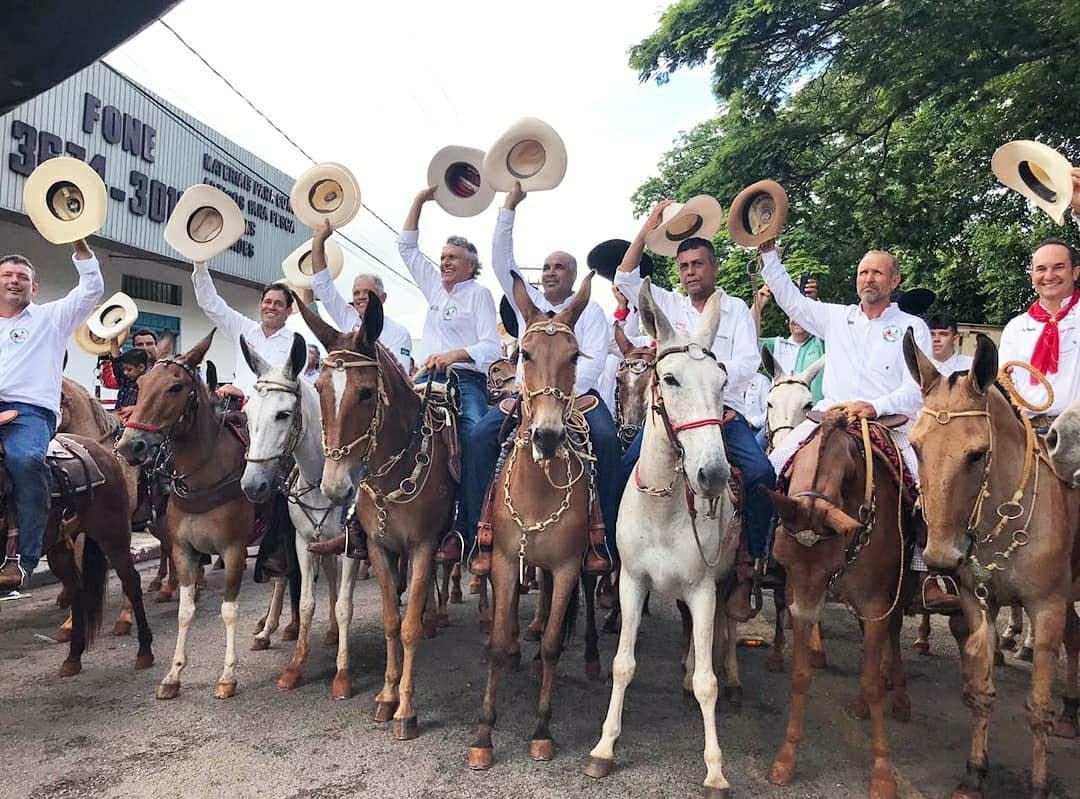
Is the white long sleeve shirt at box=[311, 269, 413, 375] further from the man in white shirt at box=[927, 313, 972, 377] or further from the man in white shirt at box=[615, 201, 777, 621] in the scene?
the man in white shirt at box=[927, 313, 972, 377]

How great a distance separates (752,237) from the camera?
492 centimetres

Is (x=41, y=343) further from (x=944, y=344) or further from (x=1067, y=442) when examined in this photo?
Answer: (x=944, y=344)

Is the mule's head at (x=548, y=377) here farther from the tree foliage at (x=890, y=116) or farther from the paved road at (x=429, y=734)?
the tree foliage at (x=890, y=116)

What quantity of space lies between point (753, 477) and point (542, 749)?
6.33 ft

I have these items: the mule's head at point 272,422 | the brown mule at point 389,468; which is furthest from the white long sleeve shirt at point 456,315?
the mule's head at point 272,422

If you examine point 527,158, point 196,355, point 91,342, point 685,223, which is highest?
point 527,158

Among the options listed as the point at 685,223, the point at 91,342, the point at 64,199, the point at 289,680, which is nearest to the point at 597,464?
the point at 685,223

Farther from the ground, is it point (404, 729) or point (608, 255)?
point (608, 255)

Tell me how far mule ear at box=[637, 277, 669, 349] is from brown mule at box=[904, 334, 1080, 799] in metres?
1.18

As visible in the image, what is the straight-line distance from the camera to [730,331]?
452cm

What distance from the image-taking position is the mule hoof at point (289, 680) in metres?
4.80

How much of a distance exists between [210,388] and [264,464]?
150 cm

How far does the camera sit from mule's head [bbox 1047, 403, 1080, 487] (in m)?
3.26

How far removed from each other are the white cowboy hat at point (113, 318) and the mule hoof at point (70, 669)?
4.36m
